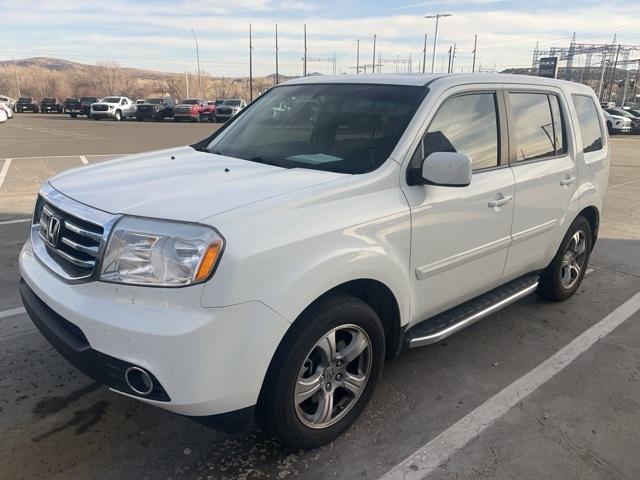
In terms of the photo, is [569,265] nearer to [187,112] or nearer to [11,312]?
[11,312]

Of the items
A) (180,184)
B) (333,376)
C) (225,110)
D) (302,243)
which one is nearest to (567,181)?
(333,376)

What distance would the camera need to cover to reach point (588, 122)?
4.71m

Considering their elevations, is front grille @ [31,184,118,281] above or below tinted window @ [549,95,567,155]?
below

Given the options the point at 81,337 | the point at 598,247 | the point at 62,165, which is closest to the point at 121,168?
the point at 81,337

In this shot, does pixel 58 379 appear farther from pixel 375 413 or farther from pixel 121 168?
pixel 375 413

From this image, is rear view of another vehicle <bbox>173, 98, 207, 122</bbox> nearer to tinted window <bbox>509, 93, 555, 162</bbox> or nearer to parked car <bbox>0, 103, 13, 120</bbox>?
parked car <bbox>0, 103, 13, 120</bbox>

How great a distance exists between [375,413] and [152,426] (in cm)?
123

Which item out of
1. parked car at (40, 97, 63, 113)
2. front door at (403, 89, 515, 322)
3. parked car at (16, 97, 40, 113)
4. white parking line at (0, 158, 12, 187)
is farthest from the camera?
parked car at (16, 97, 40, 113)

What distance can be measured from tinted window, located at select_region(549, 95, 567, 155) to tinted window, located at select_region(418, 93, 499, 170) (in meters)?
0.91

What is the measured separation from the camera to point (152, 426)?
288cm

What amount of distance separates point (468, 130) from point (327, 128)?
886mm

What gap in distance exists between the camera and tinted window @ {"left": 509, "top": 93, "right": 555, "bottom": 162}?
376 centimetres

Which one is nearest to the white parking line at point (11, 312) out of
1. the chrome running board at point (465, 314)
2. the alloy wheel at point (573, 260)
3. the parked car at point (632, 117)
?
the chrome running board at point (465, 314)

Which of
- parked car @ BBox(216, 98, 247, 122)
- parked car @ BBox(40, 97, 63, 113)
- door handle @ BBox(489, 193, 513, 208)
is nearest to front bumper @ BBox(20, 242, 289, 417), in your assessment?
door handle @ BBox(489, 193, 513, 208)
